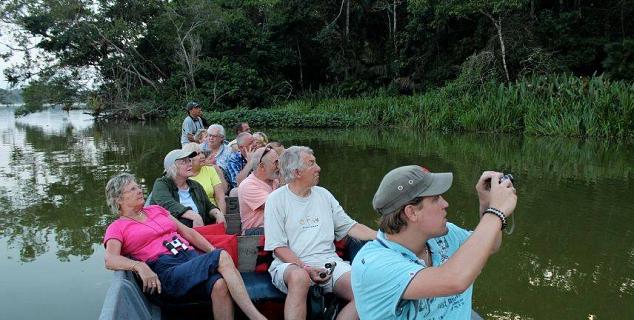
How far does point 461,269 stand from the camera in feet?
4.75

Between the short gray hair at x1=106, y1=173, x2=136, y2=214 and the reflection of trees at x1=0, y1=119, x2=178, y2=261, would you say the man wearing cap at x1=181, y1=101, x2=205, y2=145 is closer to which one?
the reflection of trees at x1=0, y1=119, x2=178, y2=261

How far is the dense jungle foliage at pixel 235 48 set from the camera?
82.5 ft

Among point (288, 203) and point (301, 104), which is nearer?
point (288, 203)

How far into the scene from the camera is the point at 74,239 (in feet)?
19.4

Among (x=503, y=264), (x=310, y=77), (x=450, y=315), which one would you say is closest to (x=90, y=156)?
(x=503, y=264)

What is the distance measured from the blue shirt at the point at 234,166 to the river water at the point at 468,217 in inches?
59.6

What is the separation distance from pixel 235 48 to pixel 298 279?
27.1 metres

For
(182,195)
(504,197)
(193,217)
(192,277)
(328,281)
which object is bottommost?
(328,281)

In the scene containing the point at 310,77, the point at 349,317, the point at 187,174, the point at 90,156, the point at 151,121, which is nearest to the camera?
the point at 349,317

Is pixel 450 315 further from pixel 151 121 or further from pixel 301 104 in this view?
pixel 151 121

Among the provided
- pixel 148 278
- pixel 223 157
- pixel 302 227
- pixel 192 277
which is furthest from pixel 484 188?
pixel 223 157

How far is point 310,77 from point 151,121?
33.6 ft

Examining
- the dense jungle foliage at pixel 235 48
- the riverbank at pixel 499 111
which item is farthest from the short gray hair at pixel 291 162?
the dense jungle foliage at pixel 235 48

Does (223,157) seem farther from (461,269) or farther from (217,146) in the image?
(461,269)
